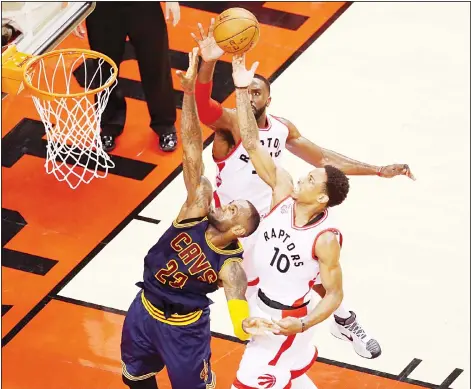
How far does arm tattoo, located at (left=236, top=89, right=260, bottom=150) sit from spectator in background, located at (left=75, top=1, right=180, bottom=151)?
9.81 feet

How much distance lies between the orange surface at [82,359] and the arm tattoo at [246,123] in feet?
6.18

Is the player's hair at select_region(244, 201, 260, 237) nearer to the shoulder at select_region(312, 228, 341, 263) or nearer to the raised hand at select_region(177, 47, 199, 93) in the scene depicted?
the shoulder at select_region(312, 228, 341, 263)

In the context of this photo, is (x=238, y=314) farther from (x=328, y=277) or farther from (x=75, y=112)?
(x=75, y=112)

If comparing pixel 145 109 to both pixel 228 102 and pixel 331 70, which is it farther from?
pixel 331 70

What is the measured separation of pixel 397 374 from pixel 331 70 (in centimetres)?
407

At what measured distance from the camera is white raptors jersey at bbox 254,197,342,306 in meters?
7.71

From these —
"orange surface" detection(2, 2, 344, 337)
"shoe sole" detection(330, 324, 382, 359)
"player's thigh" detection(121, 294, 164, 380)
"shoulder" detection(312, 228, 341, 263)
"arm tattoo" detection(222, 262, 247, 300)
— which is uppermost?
"shoulder" detection(312, 228, 341, 263)

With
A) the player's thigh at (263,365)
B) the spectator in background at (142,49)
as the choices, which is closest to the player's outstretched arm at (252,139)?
the player's thigh at (263,365)

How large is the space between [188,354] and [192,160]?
4.02 feet

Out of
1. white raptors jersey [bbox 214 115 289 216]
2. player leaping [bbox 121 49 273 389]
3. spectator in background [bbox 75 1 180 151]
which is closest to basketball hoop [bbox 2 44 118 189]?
spectator in background [bbox 75 1 180 151]

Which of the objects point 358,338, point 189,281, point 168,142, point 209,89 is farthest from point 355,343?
point 168,142

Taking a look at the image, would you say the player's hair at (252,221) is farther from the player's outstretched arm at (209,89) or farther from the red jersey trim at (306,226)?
the player's outstretched arm at (209,89)

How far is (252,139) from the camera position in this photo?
799 cm

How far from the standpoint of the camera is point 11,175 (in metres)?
10.9
